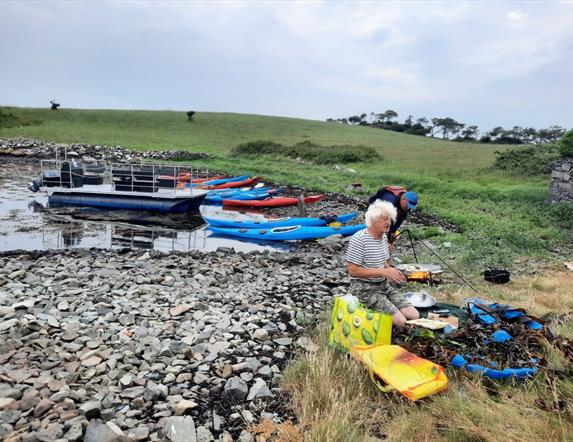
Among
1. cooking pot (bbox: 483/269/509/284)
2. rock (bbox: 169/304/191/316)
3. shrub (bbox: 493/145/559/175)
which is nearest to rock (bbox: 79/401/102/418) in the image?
rock (bbox: 169/304/191/316)

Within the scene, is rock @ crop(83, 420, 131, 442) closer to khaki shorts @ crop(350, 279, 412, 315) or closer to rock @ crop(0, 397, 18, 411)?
rock @ crop(0, 397, 18, 411)

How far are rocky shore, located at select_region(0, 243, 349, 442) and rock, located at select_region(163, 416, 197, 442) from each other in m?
0.01

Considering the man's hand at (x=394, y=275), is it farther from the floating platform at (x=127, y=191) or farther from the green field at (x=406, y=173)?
the floating platform at (x=127, y=191)

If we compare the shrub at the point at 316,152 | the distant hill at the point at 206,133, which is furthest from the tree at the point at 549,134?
the shrub at the point at 316,152

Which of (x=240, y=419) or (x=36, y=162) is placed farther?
(x=36, y=162)

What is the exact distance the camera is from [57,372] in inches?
185

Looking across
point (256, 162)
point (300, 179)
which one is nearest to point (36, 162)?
point (256, 162)

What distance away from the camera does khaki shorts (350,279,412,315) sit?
5383mm

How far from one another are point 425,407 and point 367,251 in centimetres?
194

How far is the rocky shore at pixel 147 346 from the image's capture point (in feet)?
13.0

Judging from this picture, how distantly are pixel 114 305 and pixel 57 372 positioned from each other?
207 cm

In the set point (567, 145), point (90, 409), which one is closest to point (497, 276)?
point (90, 409)

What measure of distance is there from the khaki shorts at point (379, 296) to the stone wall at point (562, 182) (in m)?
13.6

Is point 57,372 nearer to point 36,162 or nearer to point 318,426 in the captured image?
point 318,426
